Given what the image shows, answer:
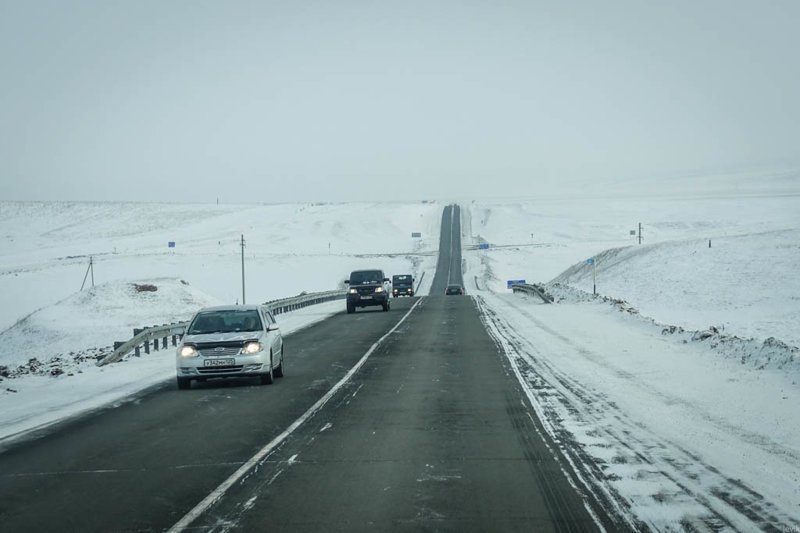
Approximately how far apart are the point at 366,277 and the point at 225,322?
2773cm

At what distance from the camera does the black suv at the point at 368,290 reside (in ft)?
150

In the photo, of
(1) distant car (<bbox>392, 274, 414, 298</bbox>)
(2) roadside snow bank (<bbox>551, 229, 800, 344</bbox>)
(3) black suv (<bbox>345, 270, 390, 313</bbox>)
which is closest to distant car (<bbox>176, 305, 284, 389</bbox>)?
(2) roadside snow bank (<bbox>551, 229, 800, 344</bbox>)

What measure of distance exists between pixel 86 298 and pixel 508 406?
54.5m

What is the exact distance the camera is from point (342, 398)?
16109 millimetres

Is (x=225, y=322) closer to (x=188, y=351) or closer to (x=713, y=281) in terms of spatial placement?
(x=188, y=351)

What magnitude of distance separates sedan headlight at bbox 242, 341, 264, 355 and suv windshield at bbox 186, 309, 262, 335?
653 mm

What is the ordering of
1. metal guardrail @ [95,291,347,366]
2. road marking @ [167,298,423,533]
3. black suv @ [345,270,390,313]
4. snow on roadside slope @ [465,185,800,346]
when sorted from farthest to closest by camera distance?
snow on roadside slope @ [465,185,800,346] → black suv @ [345,270,390,313] → metal guardrail @ [95,291,347,366] → road marking @ [167,298,423,533]

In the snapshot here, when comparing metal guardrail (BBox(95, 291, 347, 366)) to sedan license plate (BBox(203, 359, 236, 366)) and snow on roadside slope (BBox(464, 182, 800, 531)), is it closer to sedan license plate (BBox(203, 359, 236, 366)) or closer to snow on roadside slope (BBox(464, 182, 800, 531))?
sedan license plate (BBox(203, 359, 236, 366))

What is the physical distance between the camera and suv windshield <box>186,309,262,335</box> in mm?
18641

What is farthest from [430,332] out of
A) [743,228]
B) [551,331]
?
[743,228]

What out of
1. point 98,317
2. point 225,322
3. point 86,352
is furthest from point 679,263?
point 225,322

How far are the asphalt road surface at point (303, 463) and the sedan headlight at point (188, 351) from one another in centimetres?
77

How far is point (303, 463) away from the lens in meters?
10.3

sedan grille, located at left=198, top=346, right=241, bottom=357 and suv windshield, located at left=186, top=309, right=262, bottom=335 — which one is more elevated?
suv windshield, located at left=186, top=309, right=262, bottom=335
